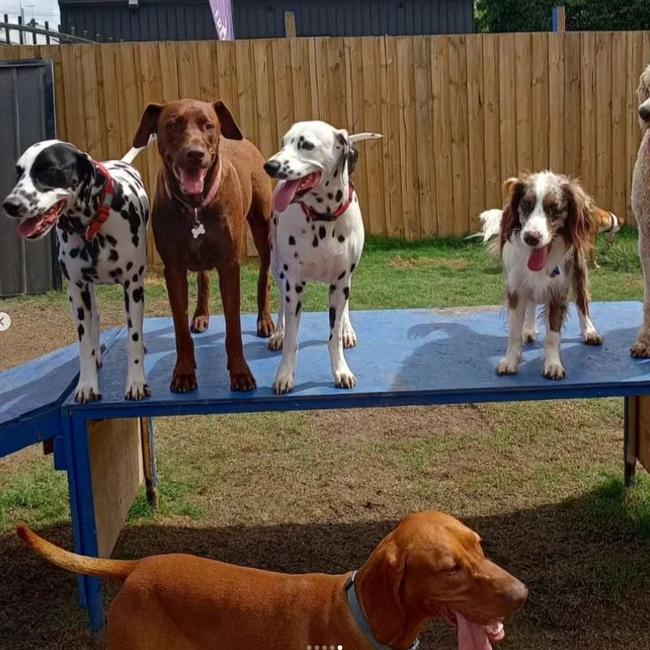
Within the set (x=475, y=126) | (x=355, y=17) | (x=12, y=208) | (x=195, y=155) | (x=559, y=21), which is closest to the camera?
(x=12, y=208)

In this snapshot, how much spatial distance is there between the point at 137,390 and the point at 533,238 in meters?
1.64

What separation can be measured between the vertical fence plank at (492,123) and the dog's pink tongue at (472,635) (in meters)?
8.12

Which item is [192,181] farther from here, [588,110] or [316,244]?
[588,110]

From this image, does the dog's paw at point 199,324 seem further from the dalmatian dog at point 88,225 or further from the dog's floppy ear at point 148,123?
the dog's floppy ear at point 148,123

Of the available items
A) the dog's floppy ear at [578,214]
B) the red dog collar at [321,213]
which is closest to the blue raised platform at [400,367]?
the dog's floppy ear at [578,214]

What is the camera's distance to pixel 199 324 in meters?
4.81

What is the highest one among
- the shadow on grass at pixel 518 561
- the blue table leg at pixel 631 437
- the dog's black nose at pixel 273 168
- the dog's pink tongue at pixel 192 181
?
the dog's black nose at pixel 273 168

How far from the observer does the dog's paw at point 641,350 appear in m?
3.93

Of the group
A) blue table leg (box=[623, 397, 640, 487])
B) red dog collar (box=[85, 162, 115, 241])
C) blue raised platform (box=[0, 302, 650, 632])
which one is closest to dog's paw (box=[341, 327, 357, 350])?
blue raised platform (box=[0, 302, 650, 632])

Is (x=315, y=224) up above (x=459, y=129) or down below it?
below

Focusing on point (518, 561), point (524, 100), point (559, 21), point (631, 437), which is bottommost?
point (518, 561)

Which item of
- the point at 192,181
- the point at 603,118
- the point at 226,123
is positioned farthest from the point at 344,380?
the point at 603,118

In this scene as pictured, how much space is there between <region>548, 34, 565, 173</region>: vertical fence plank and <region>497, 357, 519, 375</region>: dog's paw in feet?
22.7

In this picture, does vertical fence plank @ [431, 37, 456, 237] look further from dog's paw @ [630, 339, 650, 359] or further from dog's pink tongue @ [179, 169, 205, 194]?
dog's pink tongue @ [179, 169, 205, 194]
